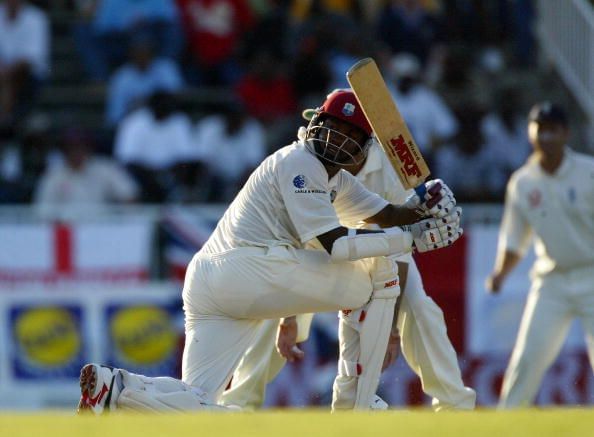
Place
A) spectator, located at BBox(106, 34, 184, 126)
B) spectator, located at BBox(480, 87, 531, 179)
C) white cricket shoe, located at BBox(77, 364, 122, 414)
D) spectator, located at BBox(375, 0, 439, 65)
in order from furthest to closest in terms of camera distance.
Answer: spectator, located at BBox(375, 0, 439, 65), spectator, located at BBox(480, 87, 531, 179), spectator, located at BBox(106, 34, 184, 126), white cricket shoe, located at BBox(77, 364, 122, 414)

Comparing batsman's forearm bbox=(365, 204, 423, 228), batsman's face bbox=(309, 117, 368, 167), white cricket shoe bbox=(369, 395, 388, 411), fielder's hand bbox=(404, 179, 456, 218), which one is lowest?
white cricket shoe bbox=(369, 395, 388, 411)

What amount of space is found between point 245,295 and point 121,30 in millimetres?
7121

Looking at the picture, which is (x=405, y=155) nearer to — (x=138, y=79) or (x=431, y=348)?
(x=431, y=348)

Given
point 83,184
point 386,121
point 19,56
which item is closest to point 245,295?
point 386,121

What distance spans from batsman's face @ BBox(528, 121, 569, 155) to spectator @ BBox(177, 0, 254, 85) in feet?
16.0

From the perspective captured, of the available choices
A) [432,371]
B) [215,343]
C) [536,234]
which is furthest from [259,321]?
[536,234]

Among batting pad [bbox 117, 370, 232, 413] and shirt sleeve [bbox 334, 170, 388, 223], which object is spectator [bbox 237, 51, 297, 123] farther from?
batting pad [bbox 117, 370, 232, 413]

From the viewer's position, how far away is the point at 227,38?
45.1 feet

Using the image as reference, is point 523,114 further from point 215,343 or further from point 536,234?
point 215,343

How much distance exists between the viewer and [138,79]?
13148 mm

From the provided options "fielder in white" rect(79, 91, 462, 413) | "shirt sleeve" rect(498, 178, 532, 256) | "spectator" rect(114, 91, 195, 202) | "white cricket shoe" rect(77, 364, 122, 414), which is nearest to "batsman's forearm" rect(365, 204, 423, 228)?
"fielder in white" rect(79, 91, 462, 413)

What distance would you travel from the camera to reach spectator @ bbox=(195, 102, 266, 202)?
492 inches

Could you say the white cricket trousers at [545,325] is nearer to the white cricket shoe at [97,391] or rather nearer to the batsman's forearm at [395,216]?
the batsman's forearm at [395,216]

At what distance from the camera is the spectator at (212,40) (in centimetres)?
1370
